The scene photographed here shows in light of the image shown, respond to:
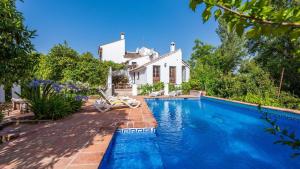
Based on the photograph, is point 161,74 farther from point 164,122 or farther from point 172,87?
point 164,122

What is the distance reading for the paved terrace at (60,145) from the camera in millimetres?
3785

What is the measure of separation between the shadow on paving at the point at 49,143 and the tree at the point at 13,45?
5.38ft

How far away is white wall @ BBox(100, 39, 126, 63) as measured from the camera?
3653 cm

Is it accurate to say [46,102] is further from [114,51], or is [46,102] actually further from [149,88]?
[114,51]

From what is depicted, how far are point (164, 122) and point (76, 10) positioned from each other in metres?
18.7

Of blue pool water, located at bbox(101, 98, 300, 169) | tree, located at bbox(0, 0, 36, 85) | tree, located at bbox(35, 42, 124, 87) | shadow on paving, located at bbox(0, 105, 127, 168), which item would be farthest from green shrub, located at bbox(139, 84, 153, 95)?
tree, located at bbox(0, 0, 36, 85)

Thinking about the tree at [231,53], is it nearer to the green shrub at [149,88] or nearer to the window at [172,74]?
the window at [172,74]

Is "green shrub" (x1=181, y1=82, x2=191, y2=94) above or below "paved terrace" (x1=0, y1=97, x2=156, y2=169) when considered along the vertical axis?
above

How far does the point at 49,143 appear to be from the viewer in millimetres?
4980

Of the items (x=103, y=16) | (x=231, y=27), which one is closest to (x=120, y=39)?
(x=103, y=16)

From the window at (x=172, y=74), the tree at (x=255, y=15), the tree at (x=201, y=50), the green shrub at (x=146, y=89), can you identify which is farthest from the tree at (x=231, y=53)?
the tree at (x=255, y=15)

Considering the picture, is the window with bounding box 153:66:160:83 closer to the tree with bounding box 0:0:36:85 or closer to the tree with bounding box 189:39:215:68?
the tree with bounding box 189:39:215:68

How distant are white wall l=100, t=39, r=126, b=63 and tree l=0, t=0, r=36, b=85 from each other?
108ft

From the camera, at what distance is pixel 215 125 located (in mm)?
8867
